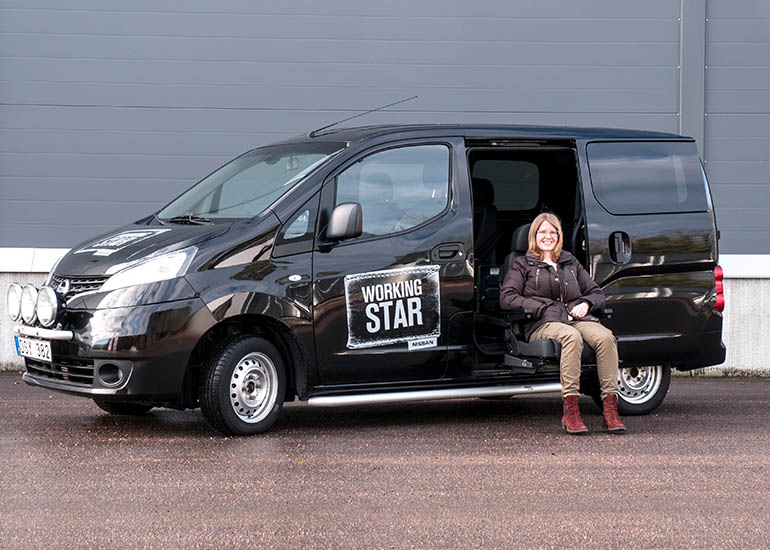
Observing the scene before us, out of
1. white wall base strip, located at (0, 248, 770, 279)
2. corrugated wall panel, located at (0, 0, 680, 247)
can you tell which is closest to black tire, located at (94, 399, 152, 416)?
white wall base strip, located at (0, 248, 770, 279)

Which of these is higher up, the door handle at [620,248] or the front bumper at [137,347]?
the door handle at [620,248]

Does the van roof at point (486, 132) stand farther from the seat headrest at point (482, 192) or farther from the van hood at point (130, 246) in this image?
the van hood at point (130, 246)

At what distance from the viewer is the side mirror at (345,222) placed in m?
7.73

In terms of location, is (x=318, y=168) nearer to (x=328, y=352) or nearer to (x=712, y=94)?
(x=328, y=352)

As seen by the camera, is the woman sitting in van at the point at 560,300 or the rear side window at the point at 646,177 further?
the rear side window at the point at 646,177

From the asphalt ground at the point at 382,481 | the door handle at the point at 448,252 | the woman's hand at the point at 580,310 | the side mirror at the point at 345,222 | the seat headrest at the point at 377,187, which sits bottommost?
the asphalt ground at the point at 382,481

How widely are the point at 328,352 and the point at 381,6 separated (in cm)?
610

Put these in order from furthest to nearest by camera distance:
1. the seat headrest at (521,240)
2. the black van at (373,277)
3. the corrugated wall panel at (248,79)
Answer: the corrugated wall panel at (248,79), the seat headrest at (521,240), the black van at (373,277)

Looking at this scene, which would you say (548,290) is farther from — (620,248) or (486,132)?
(486,132)

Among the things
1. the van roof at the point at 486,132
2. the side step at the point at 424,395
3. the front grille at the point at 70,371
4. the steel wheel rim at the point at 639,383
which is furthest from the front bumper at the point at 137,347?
the steel wheel rim at the point at 639,383

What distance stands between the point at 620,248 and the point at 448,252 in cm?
135

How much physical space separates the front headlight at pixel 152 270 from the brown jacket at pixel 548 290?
2293 millimetres

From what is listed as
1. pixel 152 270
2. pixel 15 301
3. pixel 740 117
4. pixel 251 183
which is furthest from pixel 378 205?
pixel 740 117

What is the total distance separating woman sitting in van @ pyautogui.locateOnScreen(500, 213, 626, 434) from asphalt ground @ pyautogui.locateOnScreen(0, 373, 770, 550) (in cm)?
45
